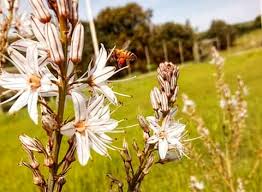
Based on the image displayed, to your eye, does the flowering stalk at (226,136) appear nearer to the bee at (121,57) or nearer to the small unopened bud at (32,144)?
the bee at (121,57)

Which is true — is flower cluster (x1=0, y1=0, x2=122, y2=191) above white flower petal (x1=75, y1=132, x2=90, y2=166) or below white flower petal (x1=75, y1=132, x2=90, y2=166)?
above

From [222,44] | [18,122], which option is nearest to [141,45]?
[222,44]

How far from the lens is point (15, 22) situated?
2.68 metres

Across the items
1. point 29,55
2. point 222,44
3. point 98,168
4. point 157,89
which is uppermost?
point 29,55

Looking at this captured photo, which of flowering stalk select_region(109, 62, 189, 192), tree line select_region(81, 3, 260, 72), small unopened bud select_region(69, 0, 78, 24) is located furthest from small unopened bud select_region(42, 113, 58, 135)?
tree line select_region(81, 3, 260, 72)

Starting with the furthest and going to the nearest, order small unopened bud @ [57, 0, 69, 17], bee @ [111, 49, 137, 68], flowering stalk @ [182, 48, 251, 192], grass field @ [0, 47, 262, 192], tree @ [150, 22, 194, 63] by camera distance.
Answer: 1. tree @ [150, 22, 194, 63]
2. grass field @ [0, 47, 262, 192]
3. flowering stalk @ [182, 48, 251, 192]
4. bee @ [111, 49, 137, 68]
5. small unopened bud @ [57, 0, 69, 17]

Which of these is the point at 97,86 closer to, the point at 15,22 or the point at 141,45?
the point at 15,22

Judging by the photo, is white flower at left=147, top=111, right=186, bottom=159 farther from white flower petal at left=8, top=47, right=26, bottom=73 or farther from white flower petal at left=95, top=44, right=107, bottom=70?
white flower petal at left=8, top=47, right=26, bottom=73

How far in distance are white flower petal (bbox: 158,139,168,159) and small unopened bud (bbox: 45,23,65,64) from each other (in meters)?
0.47

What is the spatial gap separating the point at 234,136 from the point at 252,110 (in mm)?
7835

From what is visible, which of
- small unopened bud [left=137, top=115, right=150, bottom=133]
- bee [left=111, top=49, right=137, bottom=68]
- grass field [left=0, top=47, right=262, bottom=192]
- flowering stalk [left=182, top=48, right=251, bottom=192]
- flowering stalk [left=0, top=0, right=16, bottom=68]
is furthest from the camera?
grass field [left=0, top=47, right=262, bottom=192]

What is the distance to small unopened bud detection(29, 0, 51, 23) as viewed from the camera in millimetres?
1240

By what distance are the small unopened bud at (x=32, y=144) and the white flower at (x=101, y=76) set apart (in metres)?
0.19

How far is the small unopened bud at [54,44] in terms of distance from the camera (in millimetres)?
1203
